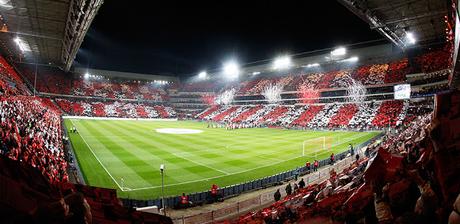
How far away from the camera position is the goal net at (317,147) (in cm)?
3007

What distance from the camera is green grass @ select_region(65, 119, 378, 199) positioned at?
19.3m

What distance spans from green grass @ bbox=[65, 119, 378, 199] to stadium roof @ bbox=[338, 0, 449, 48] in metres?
14.6

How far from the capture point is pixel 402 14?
2728 cm

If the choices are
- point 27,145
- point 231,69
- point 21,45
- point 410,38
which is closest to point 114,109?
point 231,69

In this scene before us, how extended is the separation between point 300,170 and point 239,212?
29.6ft

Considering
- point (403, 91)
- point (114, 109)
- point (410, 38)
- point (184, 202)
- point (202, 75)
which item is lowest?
point (184, 202)

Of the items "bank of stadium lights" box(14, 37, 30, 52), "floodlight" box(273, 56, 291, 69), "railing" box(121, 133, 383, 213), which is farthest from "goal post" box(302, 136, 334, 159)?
"bank of stadium lights" box(14, 37, 30, 52)

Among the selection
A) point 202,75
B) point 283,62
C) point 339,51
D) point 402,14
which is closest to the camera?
point 402,14

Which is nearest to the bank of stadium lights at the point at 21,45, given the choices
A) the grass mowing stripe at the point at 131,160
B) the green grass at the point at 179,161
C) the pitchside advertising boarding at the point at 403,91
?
the green grass at the point at 179,161

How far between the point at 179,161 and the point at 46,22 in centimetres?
1978

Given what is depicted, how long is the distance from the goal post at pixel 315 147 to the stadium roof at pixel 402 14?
47.6ft

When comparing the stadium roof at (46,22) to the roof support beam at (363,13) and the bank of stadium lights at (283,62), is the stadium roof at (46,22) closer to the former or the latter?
the roof support beam at (363,13)

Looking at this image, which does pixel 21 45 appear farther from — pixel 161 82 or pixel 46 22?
pixel 161 82

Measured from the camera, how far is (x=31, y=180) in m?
3.65
